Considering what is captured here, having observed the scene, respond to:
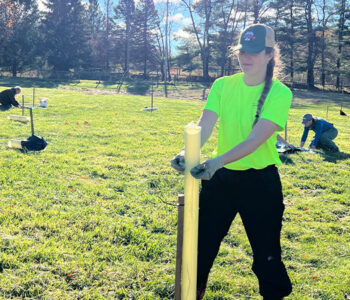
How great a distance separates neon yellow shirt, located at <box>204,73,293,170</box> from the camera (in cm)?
207

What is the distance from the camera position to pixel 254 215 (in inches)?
88.0

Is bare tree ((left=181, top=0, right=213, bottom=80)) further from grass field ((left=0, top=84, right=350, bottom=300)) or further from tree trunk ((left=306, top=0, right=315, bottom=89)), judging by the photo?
grass field ((left=0, top=84, right=350, bottom=300))

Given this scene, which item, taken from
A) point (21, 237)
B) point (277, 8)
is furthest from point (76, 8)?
point (21, 237)

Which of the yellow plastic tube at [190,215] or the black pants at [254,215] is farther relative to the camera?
the black pants at [254,215]

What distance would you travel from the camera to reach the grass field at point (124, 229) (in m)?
3.11

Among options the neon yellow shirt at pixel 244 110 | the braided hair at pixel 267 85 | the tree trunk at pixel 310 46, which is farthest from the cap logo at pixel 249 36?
the tree trunk at pixel 310 46

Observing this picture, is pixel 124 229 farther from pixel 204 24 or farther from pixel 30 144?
pixel 204 24

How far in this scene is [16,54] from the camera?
40.4 m

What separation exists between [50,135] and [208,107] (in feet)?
24.1

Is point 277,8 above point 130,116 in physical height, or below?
above

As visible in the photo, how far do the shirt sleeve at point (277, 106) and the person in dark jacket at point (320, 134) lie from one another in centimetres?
699

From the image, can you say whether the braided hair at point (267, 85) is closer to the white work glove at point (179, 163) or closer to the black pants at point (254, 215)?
the black pants at point (254, 215)

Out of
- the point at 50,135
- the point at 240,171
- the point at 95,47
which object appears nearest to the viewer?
the point at 240,171

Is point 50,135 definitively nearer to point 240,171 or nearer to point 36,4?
point 240,171
